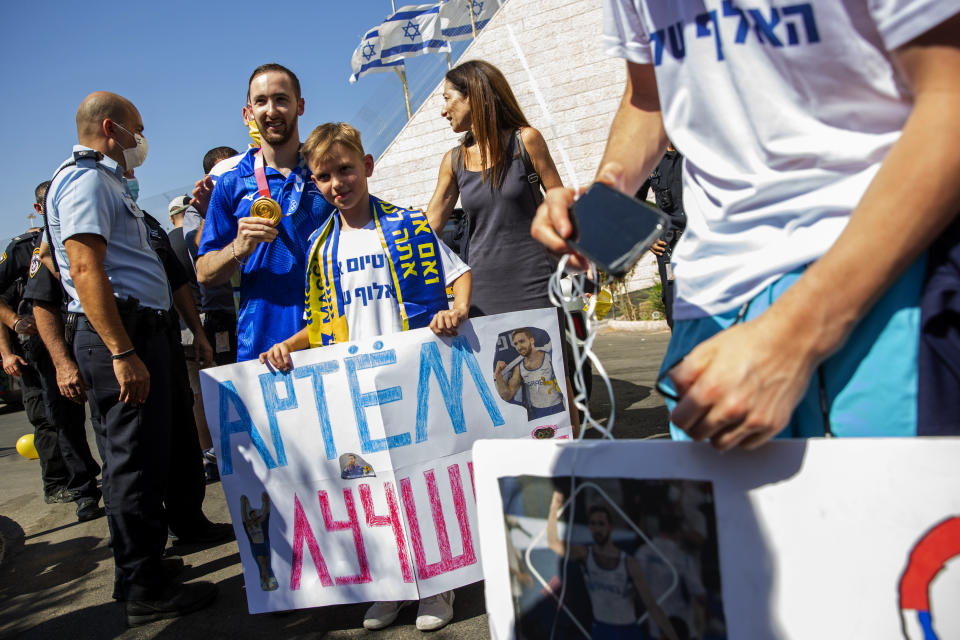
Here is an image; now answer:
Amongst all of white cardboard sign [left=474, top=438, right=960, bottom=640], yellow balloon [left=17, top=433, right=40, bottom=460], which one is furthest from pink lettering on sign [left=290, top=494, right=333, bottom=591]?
yellow balloon [left=17, top=433, right=40, bottom=460]

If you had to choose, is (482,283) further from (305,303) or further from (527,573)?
(527,573)

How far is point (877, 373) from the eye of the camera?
86 cm

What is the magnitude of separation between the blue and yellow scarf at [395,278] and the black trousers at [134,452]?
0.83m

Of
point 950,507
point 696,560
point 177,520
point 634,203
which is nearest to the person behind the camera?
point 950,507

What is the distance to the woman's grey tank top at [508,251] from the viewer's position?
3.11 m

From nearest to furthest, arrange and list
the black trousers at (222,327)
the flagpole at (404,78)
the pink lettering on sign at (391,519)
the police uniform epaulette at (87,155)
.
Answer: the pink lettering on sign at (391,519) < the police uniform epaulette at (87,155) < the black trousers at (222,327) < the flagpole at (404,78)

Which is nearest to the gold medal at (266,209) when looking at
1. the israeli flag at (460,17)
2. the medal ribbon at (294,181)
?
the medal ribbon at (294,181)

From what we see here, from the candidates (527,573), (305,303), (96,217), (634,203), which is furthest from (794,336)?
(96,217)

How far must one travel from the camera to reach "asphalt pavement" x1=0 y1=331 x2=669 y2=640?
256 centimetres

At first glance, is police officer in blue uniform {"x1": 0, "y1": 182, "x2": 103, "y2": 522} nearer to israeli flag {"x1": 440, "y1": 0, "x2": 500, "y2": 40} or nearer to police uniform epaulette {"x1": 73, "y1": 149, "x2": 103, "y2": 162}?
police uniform epaulette {"x1": 73, "y1": 149, "x2": 103, "y2": 162}

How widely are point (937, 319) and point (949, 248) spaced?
91 mm

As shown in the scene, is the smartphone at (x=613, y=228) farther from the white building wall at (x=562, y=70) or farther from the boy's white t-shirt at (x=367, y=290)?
the white building wall at (x=562, y=70)

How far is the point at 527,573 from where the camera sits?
3.43ft

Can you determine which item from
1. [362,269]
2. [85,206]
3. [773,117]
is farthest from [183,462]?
[773,117]
